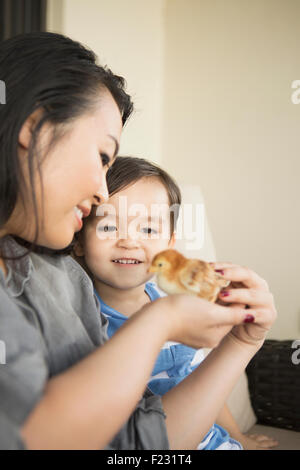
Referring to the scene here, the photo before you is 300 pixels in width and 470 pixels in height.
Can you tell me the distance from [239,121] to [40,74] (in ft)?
5.59

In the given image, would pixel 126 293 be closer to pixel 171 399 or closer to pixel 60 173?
pixel 171 399

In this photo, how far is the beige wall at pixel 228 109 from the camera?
221 cm

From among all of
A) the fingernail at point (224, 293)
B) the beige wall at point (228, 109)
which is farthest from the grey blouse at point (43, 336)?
the beige wall at point (228, 109)

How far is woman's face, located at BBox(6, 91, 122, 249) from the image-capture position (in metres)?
0.74

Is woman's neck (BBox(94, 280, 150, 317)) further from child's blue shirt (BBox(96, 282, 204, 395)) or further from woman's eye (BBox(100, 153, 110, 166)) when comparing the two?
woman's eye (BBox(100, 153, 110, 166))

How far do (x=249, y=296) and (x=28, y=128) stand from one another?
47cm

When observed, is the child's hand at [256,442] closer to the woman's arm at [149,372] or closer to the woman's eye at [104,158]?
the woman's arm at [149,372]

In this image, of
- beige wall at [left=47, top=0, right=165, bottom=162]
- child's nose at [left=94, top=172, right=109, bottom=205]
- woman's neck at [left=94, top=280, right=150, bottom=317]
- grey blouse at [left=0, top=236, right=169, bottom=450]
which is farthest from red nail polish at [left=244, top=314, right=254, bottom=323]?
beige wall at [left=47, top=0, right=165, bottom=162]

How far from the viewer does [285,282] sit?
2.23 m

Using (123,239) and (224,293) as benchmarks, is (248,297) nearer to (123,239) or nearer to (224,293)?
(224,293)

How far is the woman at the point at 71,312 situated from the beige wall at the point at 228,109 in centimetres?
135

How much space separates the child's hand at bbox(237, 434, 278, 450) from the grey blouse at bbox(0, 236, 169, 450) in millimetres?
611

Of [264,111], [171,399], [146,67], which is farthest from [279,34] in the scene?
[171,399]

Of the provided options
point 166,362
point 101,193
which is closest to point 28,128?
point 101,193
